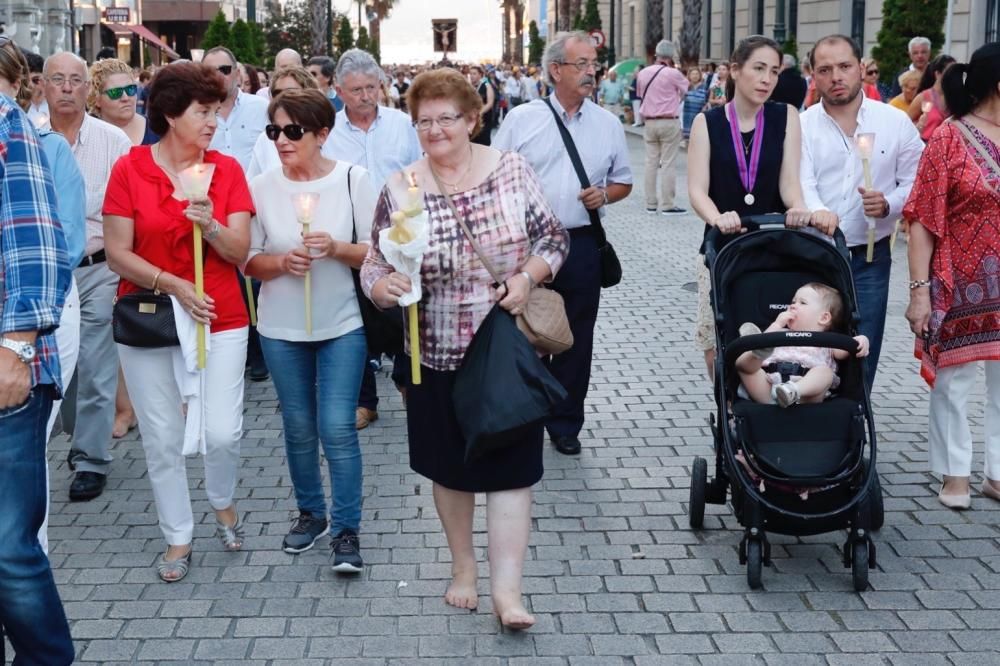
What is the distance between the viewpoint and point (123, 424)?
7637 millimetres

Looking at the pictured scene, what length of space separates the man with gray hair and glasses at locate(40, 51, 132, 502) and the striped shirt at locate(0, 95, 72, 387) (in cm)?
292

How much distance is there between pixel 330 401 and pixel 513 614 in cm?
126

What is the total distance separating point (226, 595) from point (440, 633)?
949 millimetres

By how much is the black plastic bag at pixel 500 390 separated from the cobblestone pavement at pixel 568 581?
77 centimetres

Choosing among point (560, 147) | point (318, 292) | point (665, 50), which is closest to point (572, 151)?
point (560, 147)

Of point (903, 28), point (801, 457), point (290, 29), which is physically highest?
point (290, 29)

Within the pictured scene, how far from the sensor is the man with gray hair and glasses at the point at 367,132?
764 cm

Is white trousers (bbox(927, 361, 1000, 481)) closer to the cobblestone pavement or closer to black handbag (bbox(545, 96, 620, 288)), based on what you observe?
the cobblestone pavement

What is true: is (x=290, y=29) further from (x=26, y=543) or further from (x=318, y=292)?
(x=26, y=543)

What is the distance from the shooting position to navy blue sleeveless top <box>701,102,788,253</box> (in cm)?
610

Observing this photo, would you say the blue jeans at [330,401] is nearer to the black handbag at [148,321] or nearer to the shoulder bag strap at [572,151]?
the black handbag at [148,321]

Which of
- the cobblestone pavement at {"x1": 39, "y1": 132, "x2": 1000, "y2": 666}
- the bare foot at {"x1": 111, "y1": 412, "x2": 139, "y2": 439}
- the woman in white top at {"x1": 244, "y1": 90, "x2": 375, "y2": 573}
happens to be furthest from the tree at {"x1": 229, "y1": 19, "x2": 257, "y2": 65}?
the woman in white top at {"x1": 244, "y1": 90, "x2": 375, "y2": 573}

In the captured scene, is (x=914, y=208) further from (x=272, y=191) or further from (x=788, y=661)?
(x=272, y=191)

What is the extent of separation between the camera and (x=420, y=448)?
16.1 ft
